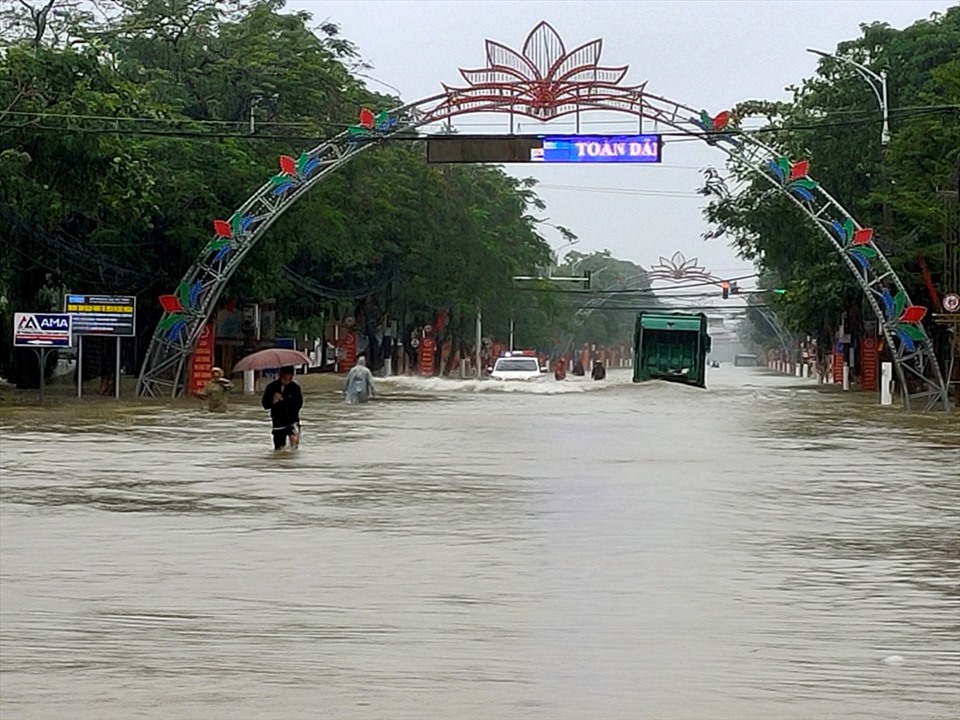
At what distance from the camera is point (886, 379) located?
171ft

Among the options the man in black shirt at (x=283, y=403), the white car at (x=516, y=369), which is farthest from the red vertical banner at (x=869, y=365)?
the man in black shirt at (x=283, y=403)

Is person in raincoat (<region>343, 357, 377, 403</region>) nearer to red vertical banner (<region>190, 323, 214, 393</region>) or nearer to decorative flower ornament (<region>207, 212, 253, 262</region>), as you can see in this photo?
decorative flower ornament (<region>207, 212, 253, 262</region>)

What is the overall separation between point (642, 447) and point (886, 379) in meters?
24.3

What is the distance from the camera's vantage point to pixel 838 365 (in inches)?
3297

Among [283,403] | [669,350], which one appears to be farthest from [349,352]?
[283,403]

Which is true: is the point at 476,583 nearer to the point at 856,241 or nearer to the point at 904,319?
the point at 856,241

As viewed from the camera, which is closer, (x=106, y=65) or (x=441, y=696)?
(x=441, y=696)

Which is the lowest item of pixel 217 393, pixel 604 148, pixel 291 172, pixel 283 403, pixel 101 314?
pixel 217 393

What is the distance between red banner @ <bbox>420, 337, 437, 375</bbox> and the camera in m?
93.9

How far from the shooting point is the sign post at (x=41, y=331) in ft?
150

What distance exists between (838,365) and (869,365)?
13204 mm

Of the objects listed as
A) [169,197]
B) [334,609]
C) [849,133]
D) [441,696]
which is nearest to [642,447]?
[334,609]

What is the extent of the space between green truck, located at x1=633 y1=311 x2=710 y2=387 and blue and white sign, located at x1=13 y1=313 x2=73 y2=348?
74.2 feet

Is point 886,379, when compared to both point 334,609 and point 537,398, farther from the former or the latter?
point 334,609
